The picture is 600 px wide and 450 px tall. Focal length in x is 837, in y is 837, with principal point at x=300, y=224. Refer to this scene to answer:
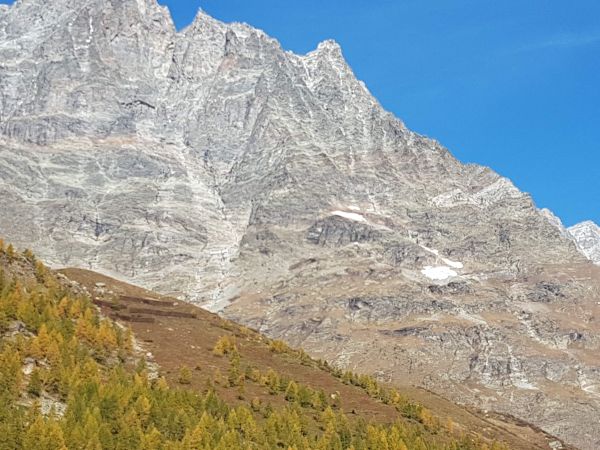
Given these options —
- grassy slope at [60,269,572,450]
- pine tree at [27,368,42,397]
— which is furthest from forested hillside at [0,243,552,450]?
grassy slope at [60,269,572,450]

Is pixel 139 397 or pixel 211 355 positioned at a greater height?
pixel 211 355

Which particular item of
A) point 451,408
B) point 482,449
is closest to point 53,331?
point 482,449

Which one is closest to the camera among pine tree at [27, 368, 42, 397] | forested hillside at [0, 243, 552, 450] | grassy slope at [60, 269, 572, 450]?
forested hillside at [0, 243, 552, 450]

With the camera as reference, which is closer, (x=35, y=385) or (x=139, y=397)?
(x=35, y=385)

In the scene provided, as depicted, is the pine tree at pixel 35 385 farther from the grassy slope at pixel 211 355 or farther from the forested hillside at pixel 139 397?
the grassy slope at pixel 211 355

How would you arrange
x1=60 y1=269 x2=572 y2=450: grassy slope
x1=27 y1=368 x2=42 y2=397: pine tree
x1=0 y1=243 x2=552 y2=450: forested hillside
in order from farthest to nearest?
x1=60 y1=269 x2=572 y2=450: grassy slope < x1=27 y1=368 x2=42 y2=397: pine tree < x1=0 y1=243 x2=552 y2=450: forested hillside

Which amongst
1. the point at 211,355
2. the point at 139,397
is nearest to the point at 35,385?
the point at 139,397

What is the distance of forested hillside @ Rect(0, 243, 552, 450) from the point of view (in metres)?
61.0

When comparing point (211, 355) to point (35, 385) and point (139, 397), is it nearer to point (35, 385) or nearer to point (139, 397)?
point (139, 397)

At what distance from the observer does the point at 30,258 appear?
102m

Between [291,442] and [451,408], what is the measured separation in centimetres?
7462

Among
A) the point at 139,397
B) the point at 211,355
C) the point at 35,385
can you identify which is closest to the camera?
the point at 35,385

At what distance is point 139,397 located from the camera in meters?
66.2

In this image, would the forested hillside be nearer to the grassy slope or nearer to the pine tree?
the pine tree
